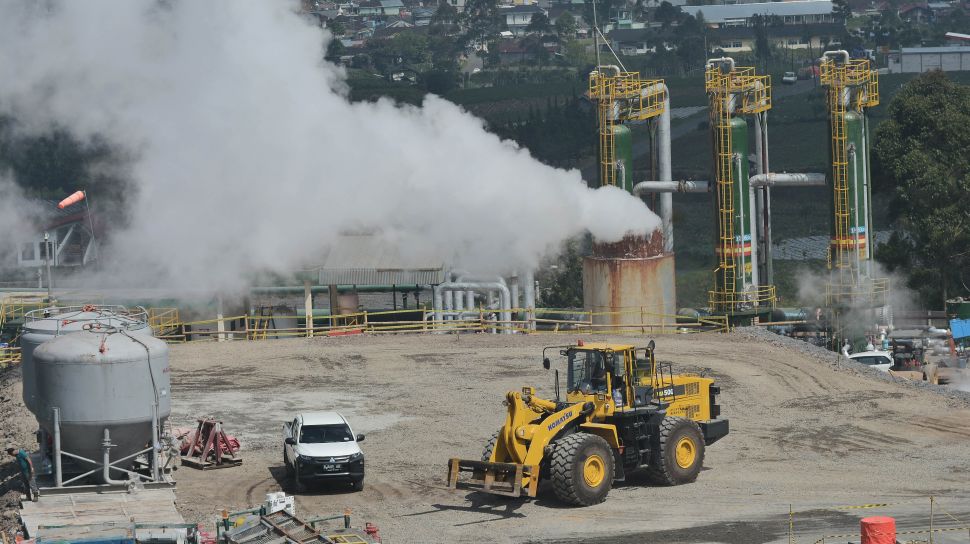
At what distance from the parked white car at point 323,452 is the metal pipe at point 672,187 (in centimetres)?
3433

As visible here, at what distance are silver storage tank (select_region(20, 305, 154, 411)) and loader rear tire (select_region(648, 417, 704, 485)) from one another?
11.7 meters

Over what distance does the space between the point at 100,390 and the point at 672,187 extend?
38972 millimetres

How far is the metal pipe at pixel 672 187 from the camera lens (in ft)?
216

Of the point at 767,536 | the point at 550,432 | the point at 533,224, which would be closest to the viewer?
the point at 767,536

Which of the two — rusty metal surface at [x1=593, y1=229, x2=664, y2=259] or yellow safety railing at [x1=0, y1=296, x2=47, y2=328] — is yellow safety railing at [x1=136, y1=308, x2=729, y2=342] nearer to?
rusty metal surface at [x1=593, y1=229, x2=664, y2=259]

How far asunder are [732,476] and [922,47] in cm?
16765

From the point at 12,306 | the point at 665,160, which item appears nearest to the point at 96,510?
the point at 12,306

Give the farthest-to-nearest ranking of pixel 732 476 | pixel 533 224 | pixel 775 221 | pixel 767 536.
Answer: pixel 775 221 → pixel 533 224 → pixel 732 476 → pixel 767 536

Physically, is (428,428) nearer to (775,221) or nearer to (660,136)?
(660,136)

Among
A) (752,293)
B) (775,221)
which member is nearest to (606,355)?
(752,293)

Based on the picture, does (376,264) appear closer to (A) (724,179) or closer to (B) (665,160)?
(B) (665,160)

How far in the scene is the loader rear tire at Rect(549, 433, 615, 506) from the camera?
30266 millimetres

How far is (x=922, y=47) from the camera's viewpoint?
191 metres

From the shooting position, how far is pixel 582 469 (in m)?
30.5
